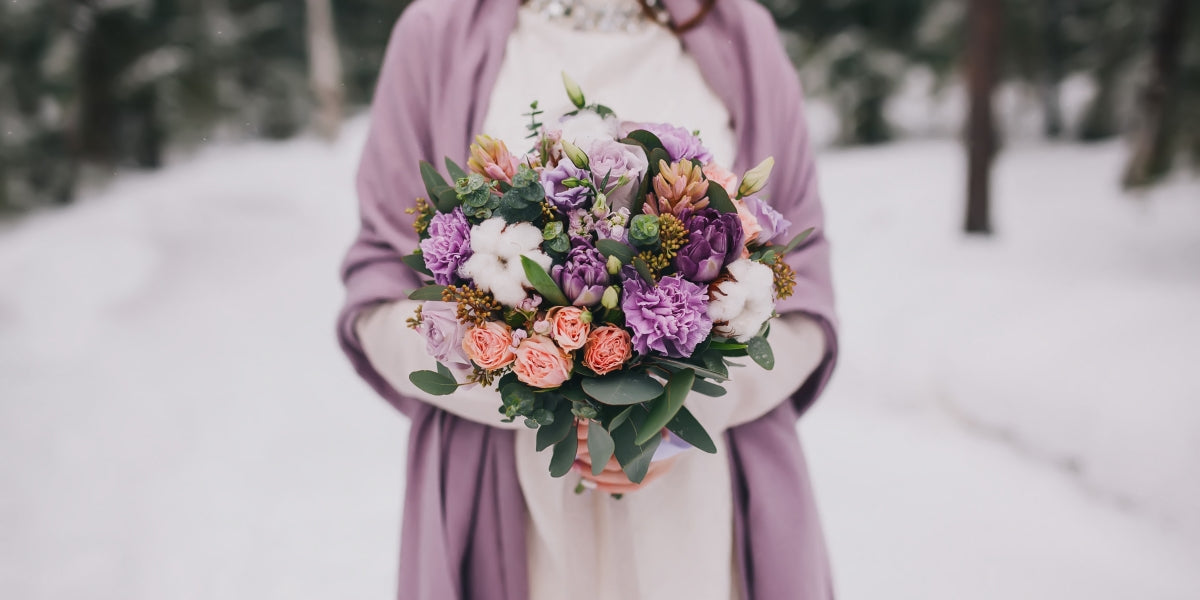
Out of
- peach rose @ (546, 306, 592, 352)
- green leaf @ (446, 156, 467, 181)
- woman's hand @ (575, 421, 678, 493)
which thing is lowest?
woman's hand @ (575, 421, 678, 493)

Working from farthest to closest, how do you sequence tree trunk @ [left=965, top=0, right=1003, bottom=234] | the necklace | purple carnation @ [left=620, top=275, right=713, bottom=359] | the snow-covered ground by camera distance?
1. tree trunk @ [left=965, top=0, right=1003, bottom=234]
2. the snow-covered ground
3. the necklace
4. purple carnation @ [left=620, top=275, right=713, bottom=359]

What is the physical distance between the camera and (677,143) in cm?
99

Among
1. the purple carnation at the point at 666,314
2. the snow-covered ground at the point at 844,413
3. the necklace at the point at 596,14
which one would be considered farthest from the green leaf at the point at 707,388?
the snow-covered ground at the point at 844,413

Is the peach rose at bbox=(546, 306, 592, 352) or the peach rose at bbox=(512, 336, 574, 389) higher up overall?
the peach rose at bbox=(546, 306, 592, 352)

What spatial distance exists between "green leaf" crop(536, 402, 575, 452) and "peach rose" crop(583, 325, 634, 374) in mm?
134

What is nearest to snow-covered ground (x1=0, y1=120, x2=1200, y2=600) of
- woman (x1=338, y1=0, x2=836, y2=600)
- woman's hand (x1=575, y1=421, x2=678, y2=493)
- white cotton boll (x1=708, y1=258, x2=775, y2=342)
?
woman (x1=338, y1=0, x2=836, y2=600)

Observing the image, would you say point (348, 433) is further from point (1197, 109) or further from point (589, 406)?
point (1197, 109)

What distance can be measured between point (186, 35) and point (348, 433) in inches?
216

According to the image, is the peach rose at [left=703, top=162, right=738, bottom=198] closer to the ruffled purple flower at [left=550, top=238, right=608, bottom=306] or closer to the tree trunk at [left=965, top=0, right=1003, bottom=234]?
the ruffled purple flower at [left=550, top=238, right=608, bottom=306]

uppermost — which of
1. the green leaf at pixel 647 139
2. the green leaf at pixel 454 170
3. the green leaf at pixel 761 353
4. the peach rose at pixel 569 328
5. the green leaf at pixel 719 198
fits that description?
Answer: the green leaf at pixel 647 139

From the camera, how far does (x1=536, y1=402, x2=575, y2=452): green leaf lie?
3.30 ft

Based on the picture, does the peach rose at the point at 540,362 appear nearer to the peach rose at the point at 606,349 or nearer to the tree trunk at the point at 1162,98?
the peach rose at the point at 606,349

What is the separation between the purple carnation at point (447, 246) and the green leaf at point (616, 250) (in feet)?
0.60

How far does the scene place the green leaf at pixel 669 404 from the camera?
36.3 inches
